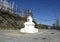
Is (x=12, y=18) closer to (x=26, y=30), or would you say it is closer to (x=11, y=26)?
(x=11, y=26)

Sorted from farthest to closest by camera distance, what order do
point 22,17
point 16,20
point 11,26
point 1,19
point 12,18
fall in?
point 22,17, point 16,20, point 12,18, point 11,26, point 1,19

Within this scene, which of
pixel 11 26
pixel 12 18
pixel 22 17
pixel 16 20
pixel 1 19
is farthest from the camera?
pixel 22 17

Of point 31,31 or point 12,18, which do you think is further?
point 12,18

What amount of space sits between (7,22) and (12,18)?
479cm

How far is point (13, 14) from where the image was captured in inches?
1967

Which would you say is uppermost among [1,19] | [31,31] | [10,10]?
[10,10]

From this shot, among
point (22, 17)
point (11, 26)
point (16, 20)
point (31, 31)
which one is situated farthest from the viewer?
point (22, 17)

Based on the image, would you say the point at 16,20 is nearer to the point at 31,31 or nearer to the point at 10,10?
the point at 10,10

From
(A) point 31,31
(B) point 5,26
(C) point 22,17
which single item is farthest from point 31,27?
(C) point 22,17

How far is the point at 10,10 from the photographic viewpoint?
1893 inches

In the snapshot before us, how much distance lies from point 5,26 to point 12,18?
7173 mm

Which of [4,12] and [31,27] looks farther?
[4,12]

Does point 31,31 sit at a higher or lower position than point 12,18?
lower

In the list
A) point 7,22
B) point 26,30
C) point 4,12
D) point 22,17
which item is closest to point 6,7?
A: point 4,12
